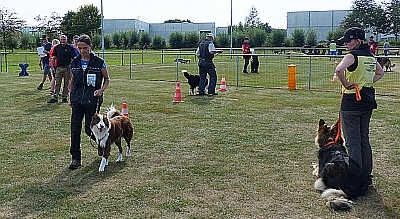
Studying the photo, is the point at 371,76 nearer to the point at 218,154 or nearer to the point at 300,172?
the point at 300,172

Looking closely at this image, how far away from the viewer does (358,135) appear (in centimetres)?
569

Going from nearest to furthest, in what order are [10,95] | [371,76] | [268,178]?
[371,76]
[268,178]
[10,95]

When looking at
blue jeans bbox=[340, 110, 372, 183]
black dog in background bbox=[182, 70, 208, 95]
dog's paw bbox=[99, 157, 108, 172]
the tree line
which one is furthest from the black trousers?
the tree line

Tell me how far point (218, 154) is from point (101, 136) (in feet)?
6.65

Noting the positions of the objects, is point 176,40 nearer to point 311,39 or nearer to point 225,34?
point 225,34

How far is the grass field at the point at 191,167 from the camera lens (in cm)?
521

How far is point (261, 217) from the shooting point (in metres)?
4.95

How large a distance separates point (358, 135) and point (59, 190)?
149 inches

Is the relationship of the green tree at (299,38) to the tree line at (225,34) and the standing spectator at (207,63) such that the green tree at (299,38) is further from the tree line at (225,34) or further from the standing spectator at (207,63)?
the standing spectator at (207,63)

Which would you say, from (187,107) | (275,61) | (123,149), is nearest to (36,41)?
(275,61)

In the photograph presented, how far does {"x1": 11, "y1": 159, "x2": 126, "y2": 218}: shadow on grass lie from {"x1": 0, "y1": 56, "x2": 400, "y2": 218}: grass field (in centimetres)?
1

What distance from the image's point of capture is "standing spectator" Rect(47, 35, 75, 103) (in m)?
13.0

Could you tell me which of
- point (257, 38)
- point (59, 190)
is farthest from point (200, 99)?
point (257, 38)

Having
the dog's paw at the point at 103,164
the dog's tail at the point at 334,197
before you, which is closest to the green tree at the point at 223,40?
the dog's paw at the point at 103,164
